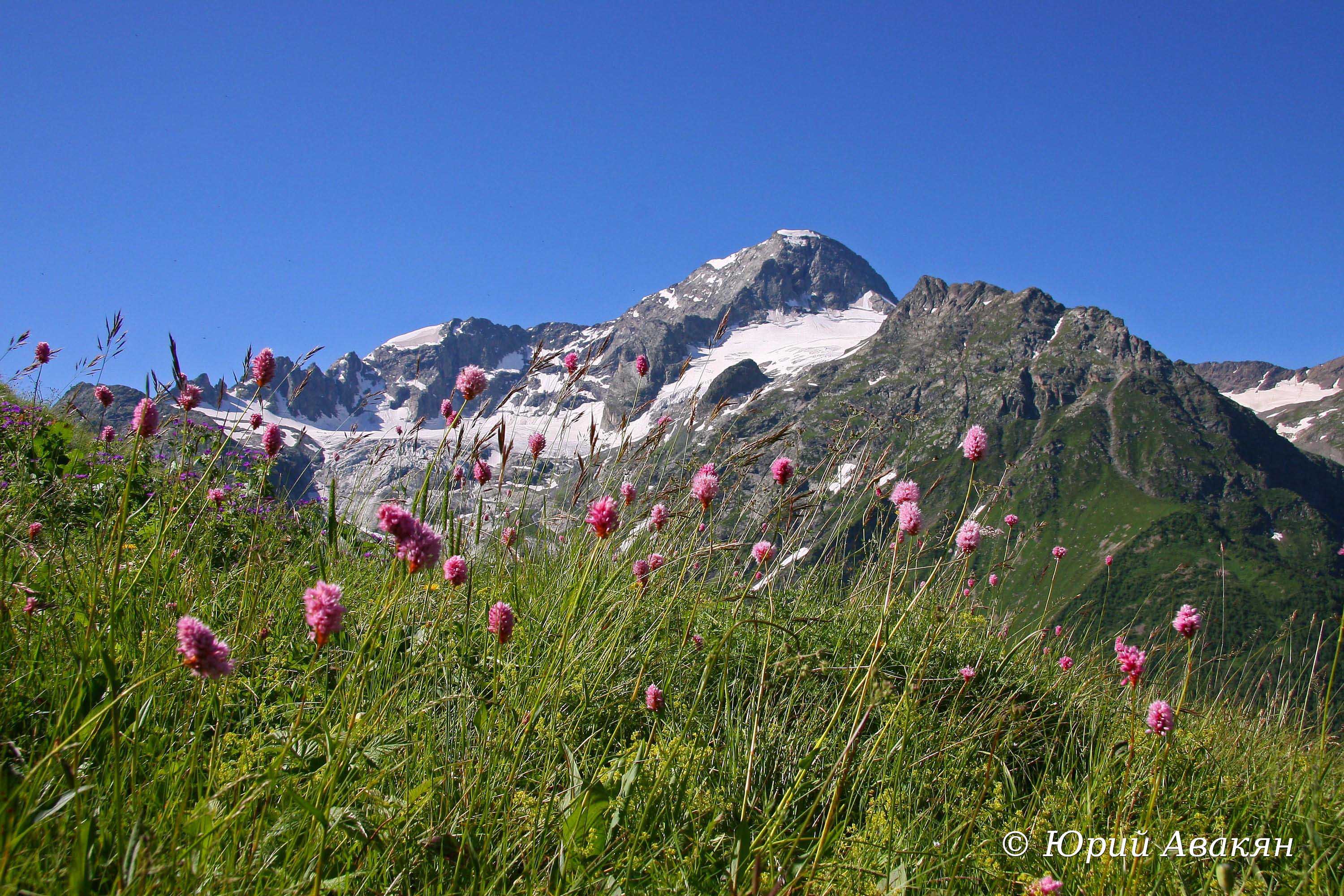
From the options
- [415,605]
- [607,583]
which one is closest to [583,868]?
[607,583]

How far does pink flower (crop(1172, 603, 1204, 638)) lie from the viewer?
93.5 inches

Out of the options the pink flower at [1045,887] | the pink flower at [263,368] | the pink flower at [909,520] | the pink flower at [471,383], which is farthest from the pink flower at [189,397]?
the pink flower at [1045,887]

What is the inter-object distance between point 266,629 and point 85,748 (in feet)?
2.75

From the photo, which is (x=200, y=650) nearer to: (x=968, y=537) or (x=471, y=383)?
(x=471, y=383)

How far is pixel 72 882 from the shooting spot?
1.08 metres

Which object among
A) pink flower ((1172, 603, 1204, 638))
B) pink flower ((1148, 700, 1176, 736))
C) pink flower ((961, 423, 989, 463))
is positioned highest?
pink flower ((961, 423, 989, 463))

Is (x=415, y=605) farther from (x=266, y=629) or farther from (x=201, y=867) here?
(x=201, y=867)

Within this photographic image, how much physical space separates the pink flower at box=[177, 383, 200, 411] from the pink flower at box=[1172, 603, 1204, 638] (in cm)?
372

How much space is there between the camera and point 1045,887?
6.29 ft

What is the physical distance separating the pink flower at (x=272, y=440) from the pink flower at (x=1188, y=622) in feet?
12.2

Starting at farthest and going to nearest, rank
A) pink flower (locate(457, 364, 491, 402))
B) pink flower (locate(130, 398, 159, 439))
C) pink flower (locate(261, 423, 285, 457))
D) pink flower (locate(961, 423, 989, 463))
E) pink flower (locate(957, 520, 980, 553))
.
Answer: pink flower (locate(261, 423, 285, 457)), pink flower (locate(457, 364, 491, 402)), pink flower (locate(961, 423, 989, 463)), pink flower (locate(957, 520, 980, 553)), pink flower (locate(130, 398, 159, 439))

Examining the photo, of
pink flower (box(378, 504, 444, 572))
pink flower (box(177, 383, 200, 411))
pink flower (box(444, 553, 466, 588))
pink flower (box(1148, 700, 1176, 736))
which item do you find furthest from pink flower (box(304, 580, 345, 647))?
pink flower (box(1148, 700, 1176, 736))

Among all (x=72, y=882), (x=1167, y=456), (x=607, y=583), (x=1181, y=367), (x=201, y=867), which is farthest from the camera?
(x=1181, y=367)

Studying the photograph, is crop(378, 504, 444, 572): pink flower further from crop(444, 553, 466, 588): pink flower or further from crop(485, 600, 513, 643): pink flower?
crop(444, 553, 466, 588): pink flower
